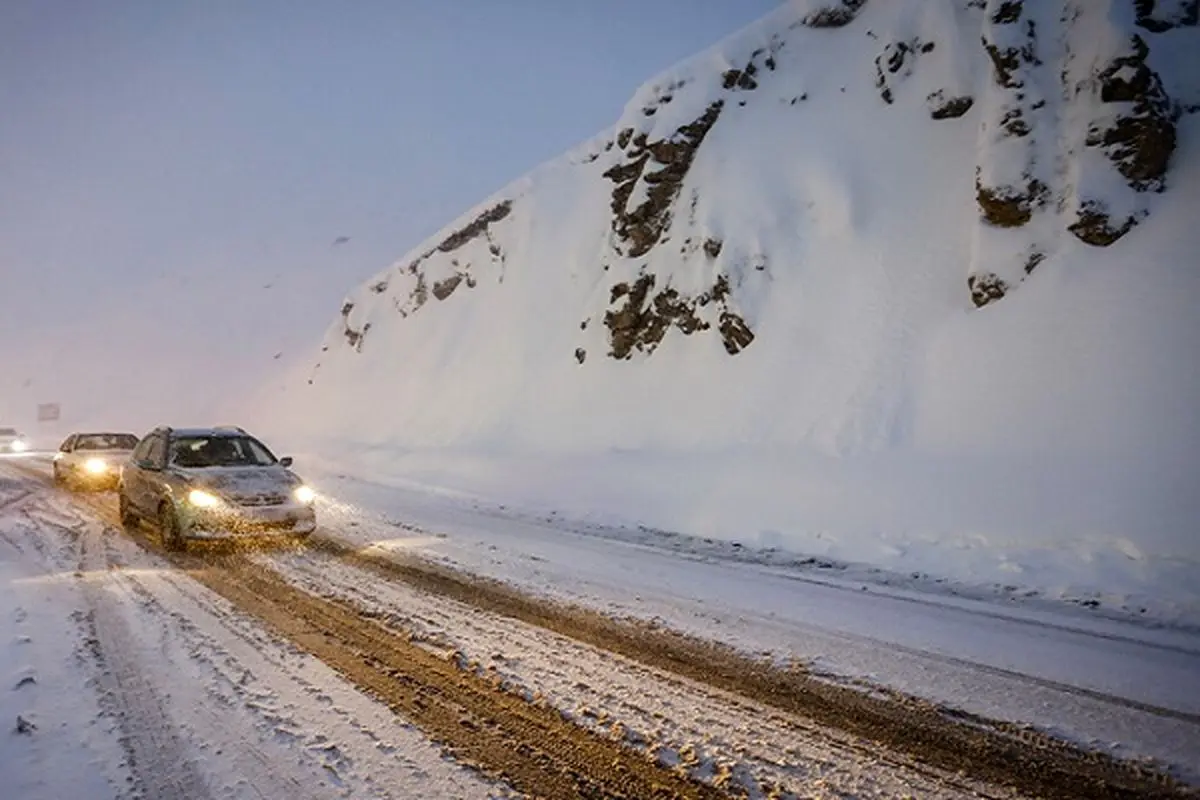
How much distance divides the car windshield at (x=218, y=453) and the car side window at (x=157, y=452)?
0.47ft

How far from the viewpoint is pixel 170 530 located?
8.84 m

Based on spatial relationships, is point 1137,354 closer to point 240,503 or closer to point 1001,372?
point 1001,372

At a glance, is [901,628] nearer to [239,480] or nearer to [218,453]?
[239,480]

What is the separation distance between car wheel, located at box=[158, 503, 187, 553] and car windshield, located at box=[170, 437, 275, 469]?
0.72 meters

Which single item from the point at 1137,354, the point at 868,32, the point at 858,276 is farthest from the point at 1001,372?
the point at 868,32

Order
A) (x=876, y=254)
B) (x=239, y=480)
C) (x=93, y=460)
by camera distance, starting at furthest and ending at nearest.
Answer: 1. (x=876, y=254)
2. (x=93, y=460)
3. (x=239, y=480)

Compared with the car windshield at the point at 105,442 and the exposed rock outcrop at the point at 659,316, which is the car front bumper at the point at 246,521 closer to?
the car windshield at the point at 105,442

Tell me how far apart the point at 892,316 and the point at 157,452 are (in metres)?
16.1

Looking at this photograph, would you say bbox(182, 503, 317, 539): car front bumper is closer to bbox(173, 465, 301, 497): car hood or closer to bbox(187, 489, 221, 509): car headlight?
bbox(187, 489, 221, 509): car headlight

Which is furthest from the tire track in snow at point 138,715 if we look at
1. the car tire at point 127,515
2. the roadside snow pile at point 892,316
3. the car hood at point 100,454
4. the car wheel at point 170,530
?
the car hood at point 100,454

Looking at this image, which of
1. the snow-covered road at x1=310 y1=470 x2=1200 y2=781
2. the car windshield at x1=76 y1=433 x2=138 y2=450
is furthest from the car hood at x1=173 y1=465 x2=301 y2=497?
the car windshield at x1=76 y1=433 x2=138 y2=450

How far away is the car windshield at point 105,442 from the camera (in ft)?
55.0

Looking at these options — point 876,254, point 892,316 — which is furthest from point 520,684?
point 876,254

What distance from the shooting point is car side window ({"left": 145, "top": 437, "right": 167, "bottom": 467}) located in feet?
32.1
